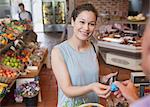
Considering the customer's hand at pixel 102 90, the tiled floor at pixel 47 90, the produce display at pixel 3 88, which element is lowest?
the tiled floor at pixel 47 90

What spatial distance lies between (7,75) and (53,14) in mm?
9479

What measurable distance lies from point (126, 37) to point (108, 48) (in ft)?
1.76

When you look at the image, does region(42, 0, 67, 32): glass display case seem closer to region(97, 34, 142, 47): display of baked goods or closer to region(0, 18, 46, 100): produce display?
region(97, 34, 142, 47): display of baked goods

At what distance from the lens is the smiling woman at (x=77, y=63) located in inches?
61.3

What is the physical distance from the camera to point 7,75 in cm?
379

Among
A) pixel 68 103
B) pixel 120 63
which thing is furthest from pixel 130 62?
pixel 68 103

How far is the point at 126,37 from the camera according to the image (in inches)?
237

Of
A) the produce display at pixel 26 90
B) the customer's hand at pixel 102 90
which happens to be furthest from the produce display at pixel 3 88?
the customer's hand at pixel 102 90

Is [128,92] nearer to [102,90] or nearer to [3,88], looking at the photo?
[102,90]

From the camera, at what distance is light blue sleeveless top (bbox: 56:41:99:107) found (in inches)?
63.2

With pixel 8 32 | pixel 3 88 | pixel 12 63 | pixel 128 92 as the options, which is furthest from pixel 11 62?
pixel 128 92

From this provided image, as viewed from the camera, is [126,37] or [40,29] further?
[40,29]

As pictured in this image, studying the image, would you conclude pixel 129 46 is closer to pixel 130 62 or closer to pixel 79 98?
pixel 130 62

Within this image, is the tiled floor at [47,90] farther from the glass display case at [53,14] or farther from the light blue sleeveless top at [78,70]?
the glass display case at [53,14]
